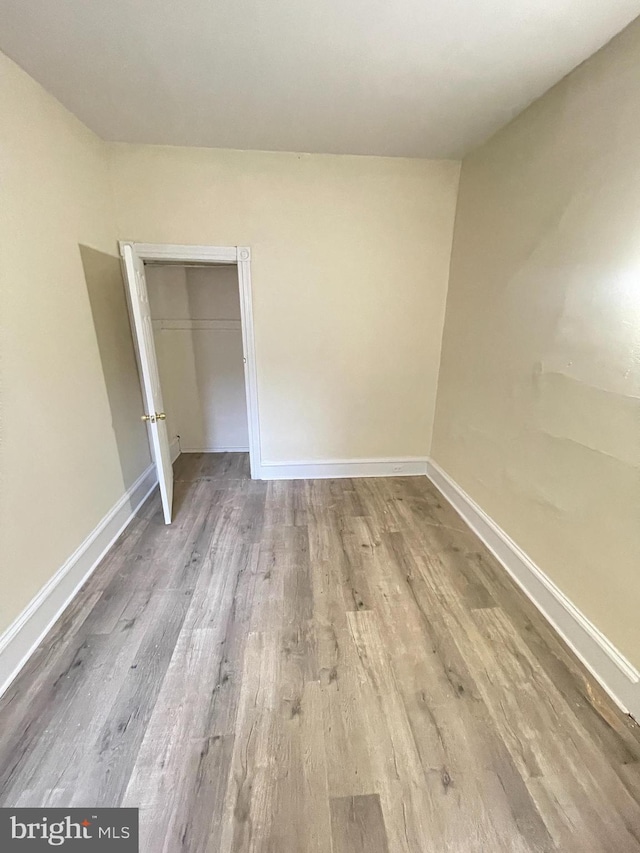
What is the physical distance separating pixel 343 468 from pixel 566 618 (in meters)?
1.98

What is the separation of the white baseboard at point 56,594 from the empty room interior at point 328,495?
0.07 feet

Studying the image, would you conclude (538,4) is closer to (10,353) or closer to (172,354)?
(10,353)

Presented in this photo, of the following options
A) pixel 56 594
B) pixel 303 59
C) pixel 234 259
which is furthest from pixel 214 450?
pixel 303 59

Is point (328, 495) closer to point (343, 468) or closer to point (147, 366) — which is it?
point (343, 468)

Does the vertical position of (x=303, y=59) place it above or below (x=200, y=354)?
above

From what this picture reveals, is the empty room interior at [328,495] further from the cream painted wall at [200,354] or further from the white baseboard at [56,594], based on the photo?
the cream painted wall at [200,354]

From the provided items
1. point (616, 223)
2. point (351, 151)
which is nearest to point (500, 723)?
point (616, 223)

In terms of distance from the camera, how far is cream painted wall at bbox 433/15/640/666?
142 centimetres

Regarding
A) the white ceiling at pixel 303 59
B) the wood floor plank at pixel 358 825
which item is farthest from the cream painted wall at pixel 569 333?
the wood floor plank at pixel 358 825

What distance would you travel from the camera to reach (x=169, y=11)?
134 centimetres

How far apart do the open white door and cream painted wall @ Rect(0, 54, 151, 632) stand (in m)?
0.27

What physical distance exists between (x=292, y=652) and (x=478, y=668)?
831 millimetres

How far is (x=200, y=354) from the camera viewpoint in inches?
144

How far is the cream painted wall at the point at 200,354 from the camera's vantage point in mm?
3449
